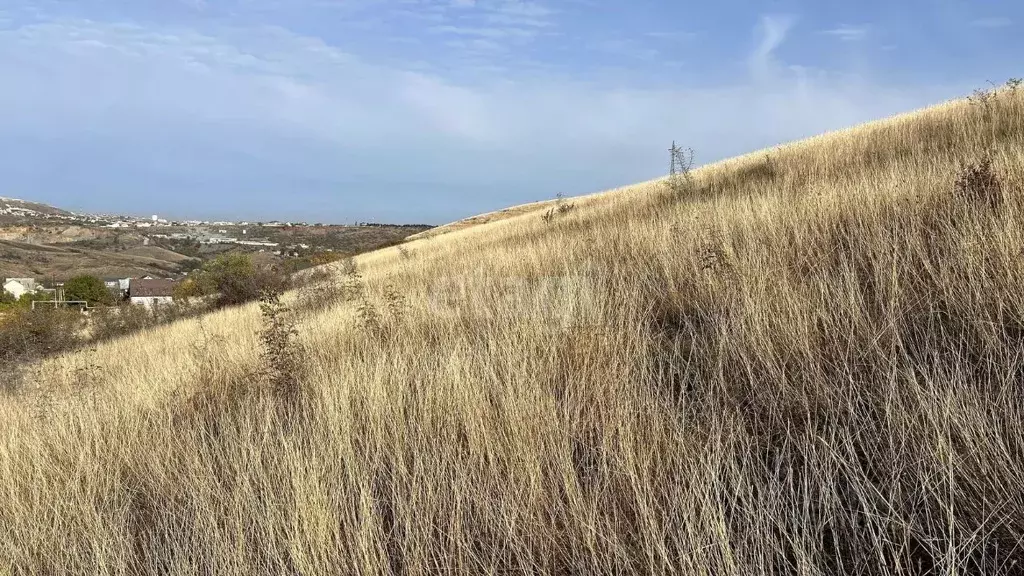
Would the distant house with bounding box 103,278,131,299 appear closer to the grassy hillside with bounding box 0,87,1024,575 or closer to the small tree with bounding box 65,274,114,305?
the small tree with bounding box 65,274,114,305

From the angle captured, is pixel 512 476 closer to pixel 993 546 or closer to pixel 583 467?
pixel 583 467

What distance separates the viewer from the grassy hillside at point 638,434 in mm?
1488

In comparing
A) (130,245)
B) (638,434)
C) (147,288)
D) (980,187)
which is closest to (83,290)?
(147,288)

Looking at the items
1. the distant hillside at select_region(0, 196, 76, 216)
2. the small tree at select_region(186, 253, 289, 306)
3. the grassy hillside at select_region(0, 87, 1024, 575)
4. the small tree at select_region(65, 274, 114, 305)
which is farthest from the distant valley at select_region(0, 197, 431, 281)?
the grassy hillside at select_region(0, 87, 1024, 575)

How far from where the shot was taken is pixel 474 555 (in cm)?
162

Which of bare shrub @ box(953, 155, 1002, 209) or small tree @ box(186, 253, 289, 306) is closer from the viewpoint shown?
bare shrub @ box(953, 155, 1002, 209)

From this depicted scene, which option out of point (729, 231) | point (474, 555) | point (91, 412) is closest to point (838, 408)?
point (474, 555)

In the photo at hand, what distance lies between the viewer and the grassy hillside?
4.88 ft

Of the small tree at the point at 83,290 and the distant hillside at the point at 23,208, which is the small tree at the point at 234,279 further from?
the distant hillside at the point at 23,208

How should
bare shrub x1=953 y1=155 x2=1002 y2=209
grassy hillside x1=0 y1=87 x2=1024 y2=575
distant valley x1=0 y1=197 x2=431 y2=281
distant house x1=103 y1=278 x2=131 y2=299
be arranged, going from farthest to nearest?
distant valley x1=0 y1=197 x2=431 y2=281, distant house x1=103 y1=278 x2=131 y2=299, bare shrub x1=953 y1=155 x2=1002 y2=209, grassy hillside x1=0 y1=87 x2=1024 y2=575

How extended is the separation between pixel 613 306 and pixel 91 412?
4134 mm

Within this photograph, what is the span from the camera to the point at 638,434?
6.57 ft

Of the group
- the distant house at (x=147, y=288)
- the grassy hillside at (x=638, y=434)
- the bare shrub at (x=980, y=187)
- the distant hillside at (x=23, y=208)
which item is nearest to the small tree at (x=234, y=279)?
the grassy hillside at (x=638, y=434)

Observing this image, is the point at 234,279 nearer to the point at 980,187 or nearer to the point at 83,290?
the point at 980,187
